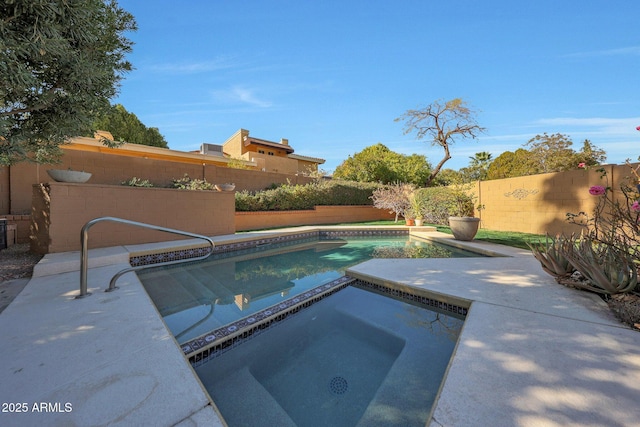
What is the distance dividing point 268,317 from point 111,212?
5045mm

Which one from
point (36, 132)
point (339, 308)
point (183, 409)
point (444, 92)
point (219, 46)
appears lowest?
point (339, 308)

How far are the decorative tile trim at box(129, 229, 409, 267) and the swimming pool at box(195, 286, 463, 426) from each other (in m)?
3.89

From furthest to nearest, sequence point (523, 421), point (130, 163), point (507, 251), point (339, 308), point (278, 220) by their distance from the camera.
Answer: point (278, 220) < point (130, 163) < point (507, 251) < point (339, 308) < point (523, 421)

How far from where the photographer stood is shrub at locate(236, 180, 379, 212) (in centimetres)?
1069

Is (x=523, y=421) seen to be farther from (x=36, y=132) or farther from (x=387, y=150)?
(x=387, y=150)

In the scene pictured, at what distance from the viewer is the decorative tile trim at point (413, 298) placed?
290cm

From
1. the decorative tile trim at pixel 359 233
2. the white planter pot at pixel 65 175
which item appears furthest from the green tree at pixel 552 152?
the white planter pot at pixel 65 175

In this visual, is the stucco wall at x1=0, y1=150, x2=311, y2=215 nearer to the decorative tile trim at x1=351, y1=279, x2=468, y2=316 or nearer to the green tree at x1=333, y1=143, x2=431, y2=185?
the green tree at x1=333, y1=143, x2=431, y2=185

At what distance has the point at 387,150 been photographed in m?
24.5

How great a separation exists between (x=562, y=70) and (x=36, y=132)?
14025mm

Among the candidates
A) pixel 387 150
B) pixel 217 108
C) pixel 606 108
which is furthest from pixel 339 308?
pixel 387 150

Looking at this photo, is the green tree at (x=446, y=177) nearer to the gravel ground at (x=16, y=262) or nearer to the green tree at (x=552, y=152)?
the green tree at (x=552, y=152)

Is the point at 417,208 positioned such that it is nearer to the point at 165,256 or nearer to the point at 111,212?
the point at 165,256

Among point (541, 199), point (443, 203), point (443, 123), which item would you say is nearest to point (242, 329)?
point (541, 199)
